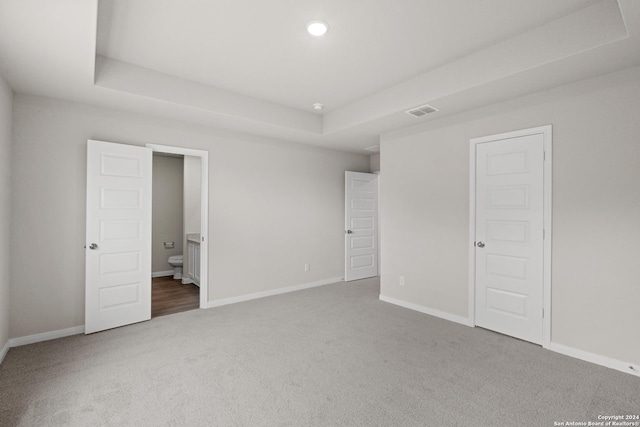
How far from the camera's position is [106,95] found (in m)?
3.21

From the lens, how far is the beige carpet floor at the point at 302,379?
2.04 metres

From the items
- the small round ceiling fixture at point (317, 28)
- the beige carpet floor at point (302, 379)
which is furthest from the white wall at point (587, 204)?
the small round ceiling fixture at point (317, 28)

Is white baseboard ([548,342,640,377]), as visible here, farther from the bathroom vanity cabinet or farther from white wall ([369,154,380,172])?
the bathroom vanity cabinet

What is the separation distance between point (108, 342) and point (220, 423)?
1.93 meters

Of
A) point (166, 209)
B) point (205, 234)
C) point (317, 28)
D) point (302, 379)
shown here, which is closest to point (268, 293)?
point (205, 234)

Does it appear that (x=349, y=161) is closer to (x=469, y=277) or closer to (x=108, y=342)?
(x=469, y=277)

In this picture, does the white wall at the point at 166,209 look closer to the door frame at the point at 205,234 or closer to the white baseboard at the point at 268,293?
the door frame at the point at 205,234

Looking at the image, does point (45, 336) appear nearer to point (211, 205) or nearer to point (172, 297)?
point (172, 297)

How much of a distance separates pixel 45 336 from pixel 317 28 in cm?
401

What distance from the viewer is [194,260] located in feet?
18.7

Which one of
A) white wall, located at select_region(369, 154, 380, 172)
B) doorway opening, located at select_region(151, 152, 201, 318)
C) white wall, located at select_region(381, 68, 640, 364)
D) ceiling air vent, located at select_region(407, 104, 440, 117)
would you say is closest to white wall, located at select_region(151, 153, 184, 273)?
doorway opening, located at select_region(151, 152, 201, 318)

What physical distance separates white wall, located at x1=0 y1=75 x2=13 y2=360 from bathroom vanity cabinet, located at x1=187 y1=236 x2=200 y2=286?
2.55 metres

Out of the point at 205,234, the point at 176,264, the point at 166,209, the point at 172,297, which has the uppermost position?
the point at 166,209

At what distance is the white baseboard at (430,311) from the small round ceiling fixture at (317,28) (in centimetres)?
343
